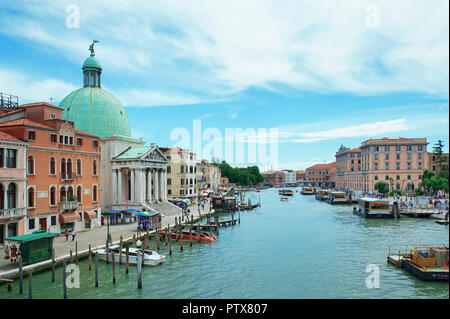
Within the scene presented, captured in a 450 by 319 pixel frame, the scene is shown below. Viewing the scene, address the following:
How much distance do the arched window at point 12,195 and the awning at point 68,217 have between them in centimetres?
631

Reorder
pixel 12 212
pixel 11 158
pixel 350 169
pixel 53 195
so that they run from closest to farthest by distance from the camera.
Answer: pixel 12 212, pixel 11 158, pixel 53 195, pixel 350 169

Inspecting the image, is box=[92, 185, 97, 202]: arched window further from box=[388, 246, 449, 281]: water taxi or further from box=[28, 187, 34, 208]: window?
box=[388, 246, 449, 281]: water taxi

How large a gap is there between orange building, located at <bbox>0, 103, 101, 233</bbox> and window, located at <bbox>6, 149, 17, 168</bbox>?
1812mm

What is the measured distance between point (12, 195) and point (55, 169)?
6.32 meters

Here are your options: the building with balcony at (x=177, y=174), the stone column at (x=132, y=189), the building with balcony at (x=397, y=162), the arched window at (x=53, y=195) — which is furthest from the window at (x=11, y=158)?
the building with balcony at (x=397, y=162)

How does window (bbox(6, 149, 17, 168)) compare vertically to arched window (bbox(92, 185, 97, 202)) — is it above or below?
above

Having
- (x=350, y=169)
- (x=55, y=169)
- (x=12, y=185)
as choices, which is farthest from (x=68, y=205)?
(x=350, y=169)

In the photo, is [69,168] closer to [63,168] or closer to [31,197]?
[63,168]

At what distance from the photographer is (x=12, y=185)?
100ft

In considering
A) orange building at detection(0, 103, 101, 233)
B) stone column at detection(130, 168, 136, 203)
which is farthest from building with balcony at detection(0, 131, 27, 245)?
stone column at detection(130, 168, 136, 203)

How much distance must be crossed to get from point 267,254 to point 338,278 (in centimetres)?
898

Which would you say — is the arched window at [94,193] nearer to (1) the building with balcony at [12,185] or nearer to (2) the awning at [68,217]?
(2) the awning at [68,217]

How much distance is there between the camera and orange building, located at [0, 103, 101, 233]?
33.6m

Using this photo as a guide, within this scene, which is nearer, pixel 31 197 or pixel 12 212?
pixel 12 212
